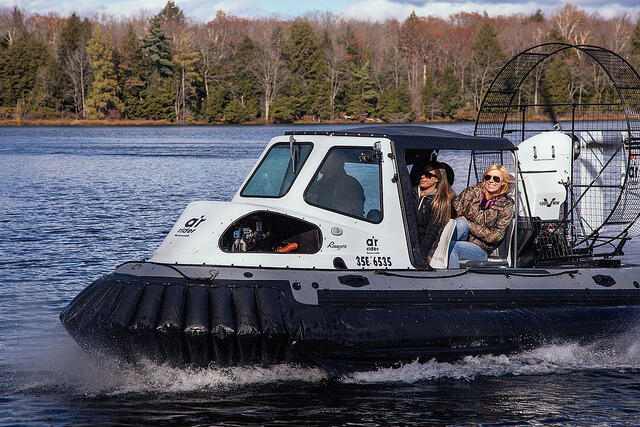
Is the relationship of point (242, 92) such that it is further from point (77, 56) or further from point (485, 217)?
point (485, 217)

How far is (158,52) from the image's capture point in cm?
8769

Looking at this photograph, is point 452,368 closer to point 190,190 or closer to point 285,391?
point 285,391

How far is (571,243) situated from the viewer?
10.1 m

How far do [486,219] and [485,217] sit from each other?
0.08ft

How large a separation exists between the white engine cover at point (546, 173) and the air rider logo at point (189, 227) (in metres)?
3.96

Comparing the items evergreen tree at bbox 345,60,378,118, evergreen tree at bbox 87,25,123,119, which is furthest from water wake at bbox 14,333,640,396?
evergreen tree at bbox 87,25,123,119

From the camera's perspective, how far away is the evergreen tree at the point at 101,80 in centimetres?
8379

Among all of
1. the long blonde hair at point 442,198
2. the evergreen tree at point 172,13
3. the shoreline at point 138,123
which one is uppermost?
the evergreen tree at point 172,13

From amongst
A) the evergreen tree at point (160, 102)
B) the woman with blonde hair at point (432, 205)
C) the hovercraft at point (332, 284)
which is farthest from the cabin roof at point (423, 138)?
the evergreen tree at point (160, 102)

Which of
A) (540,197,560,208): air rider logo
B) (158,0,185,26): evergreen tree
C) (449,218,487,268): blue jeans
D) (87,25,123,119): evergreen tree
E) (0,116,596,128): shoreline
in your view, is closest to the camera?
(449,218,487,268): blue jeans

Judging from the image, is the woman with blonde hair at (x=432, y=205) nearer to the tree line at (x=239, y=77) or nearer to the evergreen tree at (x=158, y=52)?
the tree line at (x=239, y=77)

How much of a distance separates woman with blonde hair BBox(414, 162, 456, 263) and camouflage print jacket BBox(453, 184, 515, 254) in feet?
1.49

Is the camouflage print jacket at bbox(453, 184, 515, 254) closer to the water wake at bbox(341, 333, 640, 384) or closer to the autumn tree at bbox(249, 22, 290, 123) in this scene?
the water wake at bbox(341, 333, 640, 384)

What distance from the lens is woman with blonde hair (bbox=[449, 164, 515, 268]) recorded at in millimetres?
8938
